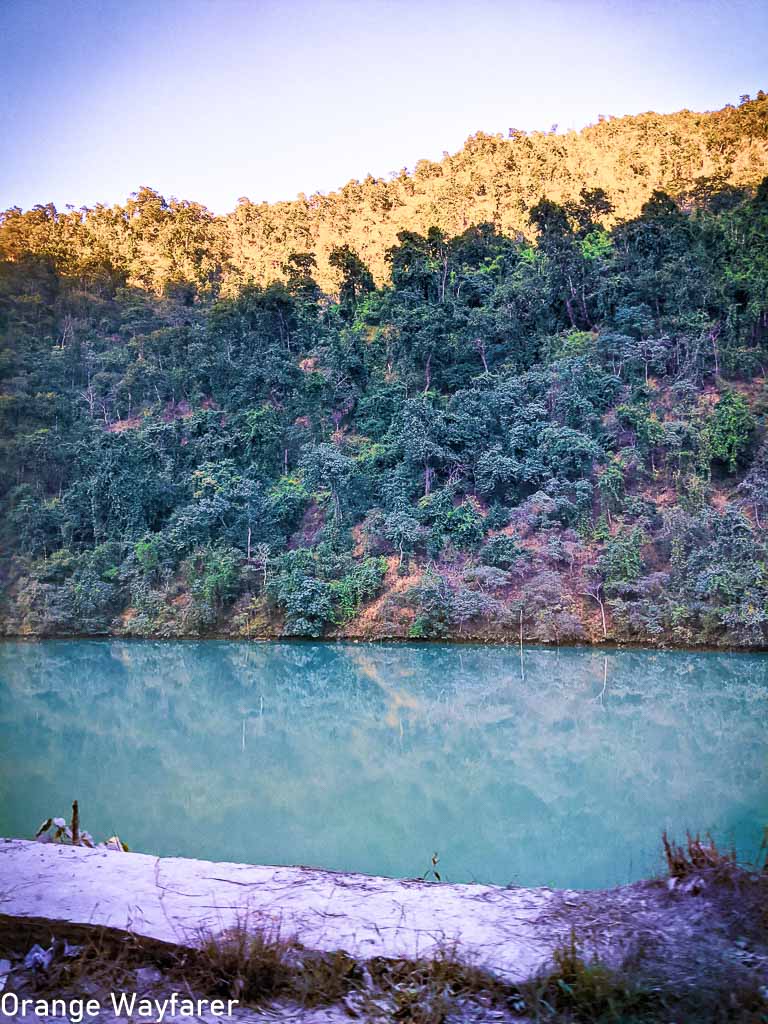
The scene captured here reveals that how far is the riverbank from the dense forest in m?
11.6

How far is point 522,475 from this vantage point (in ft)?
55.0

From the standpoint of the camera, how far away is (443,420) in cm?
1816

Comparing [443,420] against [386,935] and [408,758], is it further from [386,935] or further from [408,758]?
[386,935]

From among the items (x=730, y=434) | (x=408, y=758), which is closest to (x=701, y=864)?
(x=408, y=758)

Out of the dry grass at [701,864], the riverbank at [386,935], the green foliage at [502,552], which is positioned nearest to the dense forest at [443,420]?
the green foliage at [502,552]

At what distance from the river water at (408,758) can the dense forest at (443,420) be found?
208cm

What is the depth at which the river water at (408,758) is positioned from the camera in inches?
190

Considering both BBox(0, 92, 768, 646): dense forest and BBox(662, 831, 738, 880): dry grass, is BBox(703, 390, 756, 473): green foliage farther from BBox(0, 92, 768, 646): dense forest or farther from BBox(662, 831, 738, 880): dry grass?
BBox(662, 831, 738, 880): dry grass

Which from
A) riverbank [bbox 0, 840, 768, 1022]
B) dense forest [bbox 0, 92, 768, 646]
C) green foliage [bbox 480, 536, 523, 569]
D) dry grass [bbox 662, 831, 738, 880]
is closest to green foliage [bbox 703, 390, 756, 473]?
dense forest [bbox 0, 92, 768, 646]

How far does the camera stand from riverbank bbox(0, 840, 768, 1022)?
6.00 feet

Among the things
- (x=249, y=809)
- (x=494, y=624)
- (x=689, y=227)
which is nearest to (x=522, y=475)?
(x=494, y=624)

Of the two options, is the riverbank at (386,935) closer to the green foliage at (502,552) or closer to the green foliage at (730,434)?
the green foliage at (502,552)

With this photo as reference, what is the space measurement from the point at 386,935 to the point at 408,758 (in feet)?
18.1

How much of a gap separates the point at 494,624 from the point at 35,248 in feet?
77.7
